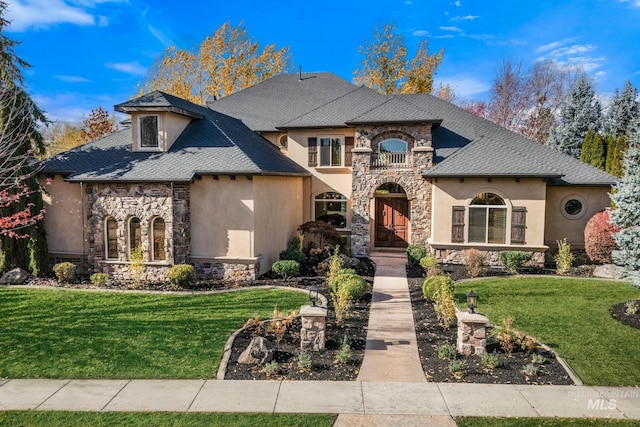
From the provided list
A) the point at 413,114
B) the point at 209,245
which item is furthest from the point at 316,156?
the point at 209,245

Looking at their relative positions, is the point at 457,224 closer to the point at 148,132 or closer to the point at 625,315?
the point at 625,315

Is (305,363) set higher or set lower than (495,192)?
lower

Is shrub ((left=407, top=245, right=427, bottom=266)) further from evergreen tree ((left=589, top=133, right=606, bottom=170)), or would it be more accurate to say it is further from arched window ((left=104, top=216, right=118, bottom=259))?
evergreen tree ((left=589, top=133, right=606, bottom=170))

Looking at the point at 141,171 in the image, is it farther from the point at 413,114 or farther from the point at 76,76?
the point at 76,76

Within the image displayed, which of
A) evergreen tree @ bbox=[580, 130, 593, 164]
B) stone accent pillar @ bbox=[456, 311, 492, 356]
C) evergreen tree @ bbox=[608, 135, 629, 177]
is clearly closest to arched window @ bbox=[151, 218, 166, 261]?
stone accent pillar @ bbox=[456, 311, 492, 356]

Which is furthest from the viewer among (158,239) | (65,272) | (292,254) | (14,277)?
(292,254)

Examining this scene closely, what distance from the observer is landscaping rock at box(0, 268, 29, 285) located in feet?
43.9

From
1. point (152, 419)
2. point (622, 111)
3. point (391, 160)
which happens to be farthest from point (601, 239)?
point (622, 111)

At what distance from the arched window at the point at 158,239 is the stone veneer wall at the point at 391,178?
8087mm

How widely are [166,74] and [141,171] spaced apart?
64.4 feet

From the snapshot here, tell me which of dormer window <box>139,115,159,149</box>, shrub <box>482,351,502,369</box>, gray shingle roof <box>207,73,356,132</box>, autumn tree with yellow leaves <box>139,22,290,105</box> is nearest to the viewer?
shrub <box>482,351,502,369</box>

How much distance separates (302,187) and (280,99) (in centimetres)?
603

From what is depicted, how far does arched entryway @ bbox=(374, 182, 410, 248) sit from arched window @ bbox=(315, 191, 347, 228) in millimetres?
1675

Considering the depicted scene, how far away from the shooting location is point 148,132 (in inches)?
593
